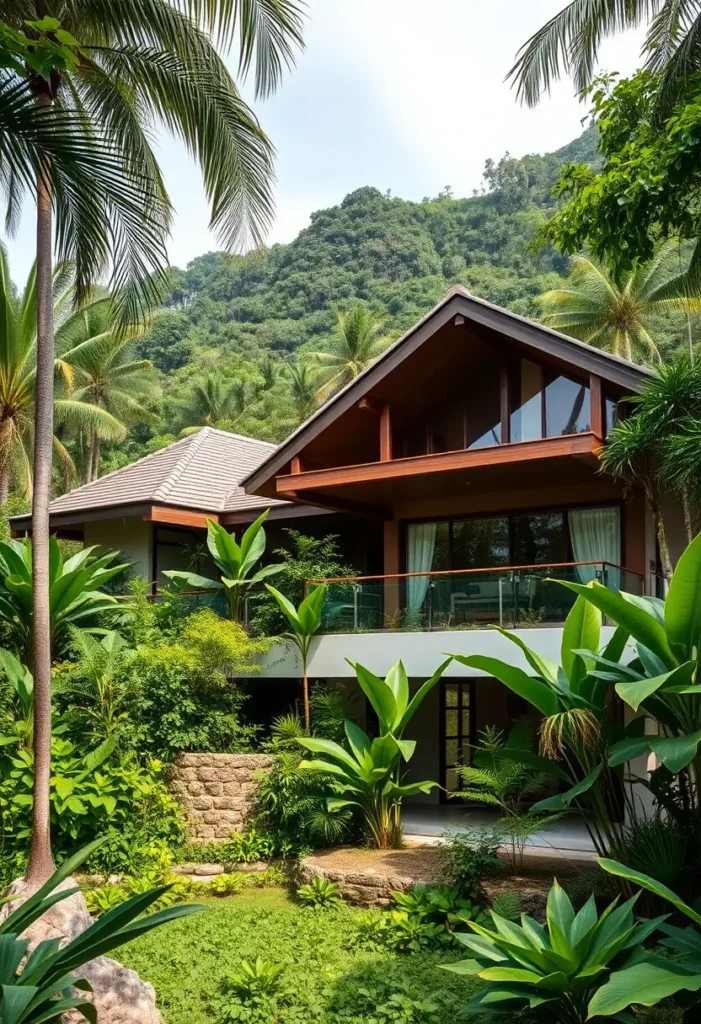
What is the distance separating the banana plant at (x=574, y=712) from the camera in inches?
342

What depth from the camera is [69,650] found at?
14531 millimetres

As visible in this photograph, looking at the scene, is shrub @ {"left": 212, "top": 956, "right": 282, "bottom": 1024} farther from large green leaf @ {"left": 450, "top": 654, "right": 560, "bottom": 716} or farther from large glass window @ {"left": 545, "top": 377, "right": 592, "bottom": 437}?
large glass window @ {"left": 545, "top": 377, "right": 592, "bottom": 437}

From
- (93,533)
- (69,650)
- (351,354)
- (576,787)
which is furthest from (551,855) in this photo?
(351,354)

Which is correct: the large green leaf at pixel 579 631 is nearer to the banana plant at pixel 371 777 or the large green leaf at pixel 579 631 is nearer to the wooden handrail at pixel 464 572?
the wooden handrail at pixel 464 572

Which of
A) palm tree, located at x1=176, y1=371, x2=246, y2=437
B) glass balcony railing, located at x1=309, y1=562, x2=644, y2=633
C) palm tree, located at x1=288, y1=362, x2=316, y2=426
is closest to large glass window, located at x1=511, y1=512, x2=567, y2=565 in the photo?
glass balcony railing, located at x1=309, y1=562, x2=644, y2=633

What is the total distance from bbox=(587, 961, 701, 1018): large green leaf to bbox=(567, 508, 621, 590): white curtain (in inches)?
340

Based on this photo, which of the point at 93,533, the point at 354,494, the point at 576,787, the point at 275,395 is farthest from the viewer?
the point at 275,395

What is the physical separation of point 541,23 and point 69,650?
10.7 meters

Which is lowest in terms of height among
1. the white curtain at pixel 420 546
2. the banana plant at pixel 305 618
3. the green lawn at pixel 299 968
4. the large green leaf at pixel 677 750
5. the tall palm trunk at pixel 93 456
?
the green lawn at pixel 299 968

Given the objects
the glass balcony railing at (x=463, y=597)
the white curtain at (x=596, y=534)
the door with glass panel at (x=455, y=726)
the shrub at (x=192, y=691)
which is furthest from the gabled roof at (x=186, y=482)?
the white curtain at (x=596, y=534)

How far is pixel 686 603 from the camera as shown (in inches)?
307

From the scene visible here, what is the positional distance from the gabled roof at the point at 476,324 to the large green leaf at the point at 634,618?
571cm

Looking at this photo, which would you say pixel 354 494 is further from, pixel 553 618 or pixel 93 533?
pixel 93 533

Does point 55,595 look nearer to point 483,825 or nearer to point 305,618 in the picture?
Answer: point 305,618
